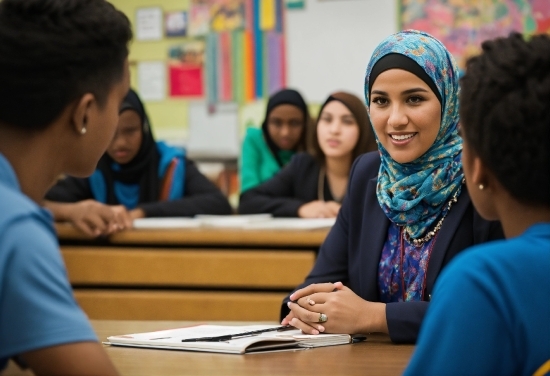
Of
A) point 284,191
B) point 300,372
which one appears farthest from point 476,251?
point 284,191

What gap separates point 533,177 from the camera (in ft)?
3.30

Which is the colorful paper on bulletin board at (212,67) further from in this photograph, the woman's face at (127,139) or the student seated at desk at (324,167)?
the woman's face at (127,139)

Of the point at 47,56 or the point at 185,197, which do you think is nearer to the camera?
the point at 47,56

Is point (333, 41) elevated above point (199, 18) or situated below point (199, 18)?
below

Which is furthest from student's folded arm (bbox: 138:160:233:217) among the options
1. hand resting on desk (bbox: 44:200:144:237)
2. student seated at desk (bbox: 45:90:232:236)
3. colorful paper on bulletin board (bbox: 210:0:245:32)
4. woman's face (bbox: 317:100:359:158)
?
colorful paper on bulletin board (bbox: 210:0:245:32)

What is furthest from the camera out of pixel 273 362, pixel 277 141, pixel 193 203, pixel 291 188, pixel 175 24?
pixel 175 24

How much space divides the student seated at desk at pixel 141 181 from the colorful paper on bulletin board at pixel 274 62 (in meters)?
1.96

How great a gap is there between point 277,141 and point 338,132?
2.99ft

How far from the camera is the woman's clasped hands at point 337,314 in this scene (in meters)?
1.69

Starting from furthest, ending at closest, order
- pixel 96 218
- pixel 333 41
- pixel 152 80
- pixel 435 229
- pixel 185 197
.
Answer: pixel 152 80, pixel 333 41, pixel 185 197, pixel 96 218, pixel 435 229

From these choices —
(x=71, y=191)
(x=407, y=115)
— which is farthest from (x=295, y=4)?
(x=407, y=115)

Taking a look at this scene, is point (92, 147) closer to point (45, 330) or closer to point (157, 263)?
point (45, 330)

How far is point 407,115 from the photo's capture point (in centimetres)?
197

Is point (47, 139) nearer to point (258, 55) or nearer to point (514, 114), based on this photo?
point (514, 114)
